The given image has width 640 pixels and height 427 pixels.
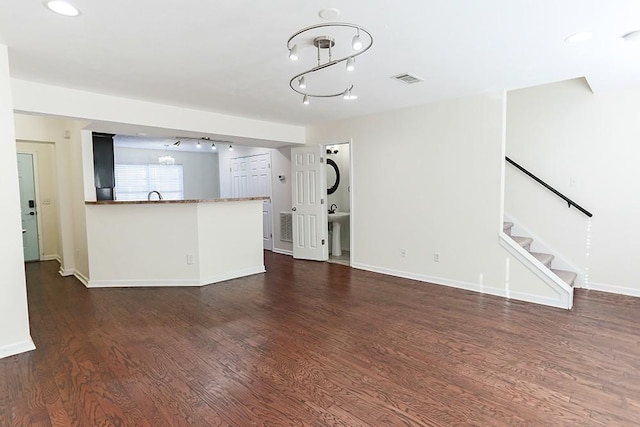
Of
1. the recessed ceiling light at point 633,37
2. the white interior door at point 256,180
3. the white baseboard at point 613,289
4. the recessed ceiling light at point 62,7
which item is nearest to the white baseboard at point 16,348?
the recessed ceiling light at point 62,7

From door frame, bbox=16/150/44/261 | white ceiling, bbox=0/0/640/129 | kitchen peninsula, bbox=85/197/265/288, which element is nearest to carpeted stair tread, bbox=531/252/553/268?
white ceiling, bbox=0/0/640/129

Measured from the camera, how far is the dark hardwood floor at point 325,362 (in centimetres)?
195

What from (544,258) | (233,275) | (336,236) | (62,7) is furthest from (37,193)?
(544,258)

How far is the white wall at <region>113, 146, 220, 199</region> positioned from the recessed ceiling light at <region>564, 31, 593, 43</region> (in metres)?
8.05

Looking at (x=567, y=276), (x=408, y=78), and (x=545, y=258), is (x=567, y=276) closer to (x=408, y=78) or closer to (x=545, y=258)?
(x=545, y=258)

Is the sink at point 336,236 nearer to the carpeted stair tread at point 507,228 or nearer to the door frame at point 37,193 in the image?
the carpeted stair tread at point 507,228

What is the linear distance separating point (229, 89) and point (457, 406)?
3.51 metres

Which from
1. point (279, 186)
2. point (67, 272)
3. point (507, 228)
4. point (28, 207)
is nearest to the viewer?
point (507, 228)

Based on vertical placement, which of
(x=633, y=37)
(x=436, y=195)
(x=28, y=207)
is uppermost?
(x=633, y=37)

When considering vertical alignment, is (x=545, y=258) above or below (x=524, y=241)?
below

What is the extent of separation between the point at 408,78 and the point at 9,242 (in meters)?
3.74

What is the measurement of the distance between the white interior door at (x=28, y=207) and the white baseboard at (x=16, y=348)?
4544 mm

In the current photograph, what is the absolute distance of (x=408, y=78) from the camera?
3447mm

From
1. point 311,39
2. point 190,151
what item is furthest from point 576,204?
point 190,151
